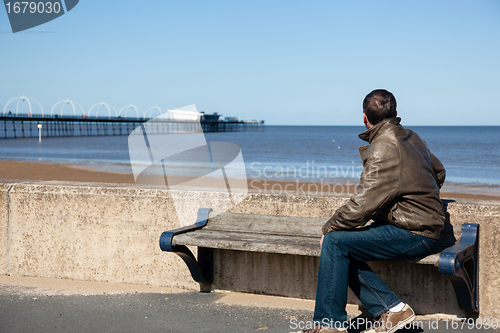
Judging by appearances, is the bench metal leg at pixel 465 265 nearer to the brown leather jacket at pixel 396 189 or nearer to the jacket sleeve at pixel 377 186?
the brown leather jacket at pixel 396 189

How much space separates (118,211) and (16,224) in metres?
0.98

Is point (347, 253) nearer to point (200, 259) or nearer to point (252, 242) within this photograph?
point (252, 242)

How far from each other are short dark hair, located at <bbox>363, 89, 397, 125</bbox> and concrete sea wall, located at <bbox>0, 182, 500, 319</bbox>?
0.84m

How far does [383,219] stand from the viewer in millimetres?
2680

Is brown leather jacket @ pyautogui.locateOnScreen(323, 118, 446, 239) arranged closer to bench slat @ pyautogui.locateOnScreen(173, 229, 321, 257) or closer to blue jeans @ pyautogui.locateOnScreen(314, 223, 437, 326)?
blue jeans @ pyautogui.locateOnScreen(314, 223, 437, 326)

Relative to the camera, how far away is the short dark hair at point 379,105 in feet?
8.66

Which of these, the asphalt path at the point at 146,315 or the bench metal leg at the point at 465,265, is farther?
the asphalt path at the point at 146,315

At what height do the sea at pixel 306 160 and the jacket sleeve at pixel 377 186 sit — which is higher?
the jacket sleeve at pixel 377 186

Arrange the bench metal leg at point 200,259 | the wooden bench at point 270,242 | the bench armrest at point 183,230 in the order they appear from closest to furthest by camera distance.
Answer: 1. the wooden bench at point 270,242
2. the bench armrest at point 183,230
3. the bench metal leg at point 200,259

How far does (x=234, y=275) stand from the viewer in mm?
3537

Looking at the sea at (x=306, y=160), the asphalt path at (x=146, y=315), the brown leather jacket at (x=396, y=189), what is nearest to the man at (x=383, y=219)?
the brown leather jacket at (x=396, y=189)

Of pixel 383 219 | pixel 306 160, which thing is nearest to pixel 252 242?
pixel 383 219

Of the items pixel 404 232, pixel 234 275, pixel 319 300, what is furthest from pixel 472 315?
pixel 234 275

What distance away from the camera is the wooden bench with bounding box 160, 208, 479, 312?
259 centimetres
